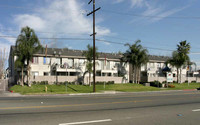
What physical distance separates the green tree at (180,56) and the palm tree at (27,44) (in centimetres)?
3220

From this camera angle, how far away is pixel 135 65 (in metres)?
39.9

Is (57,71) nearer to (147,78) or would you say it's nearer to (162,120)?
(147,78)

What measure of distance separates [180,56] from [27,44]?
1383 inches

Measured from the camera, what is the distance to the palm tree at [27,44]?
90.6ft

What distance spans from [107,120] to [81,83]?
89.3ft

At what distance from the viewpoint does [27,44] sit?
91.8 ft

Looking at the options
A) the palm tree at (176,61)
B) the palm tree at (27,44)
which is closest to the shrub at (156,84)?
the palm tree at (176,61)

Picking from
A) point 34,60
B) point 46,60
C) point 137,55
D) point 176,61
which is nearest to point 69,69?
point 46,60

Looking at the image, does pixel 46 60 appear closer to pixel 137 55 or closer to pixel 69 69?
pixel 69 69

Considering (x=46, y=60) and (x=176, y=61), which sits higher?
(x=176, y=61)

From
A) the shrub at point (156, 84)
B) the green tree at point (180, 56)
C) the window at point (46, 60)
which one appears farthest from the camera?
the green tree at point (180, 56)

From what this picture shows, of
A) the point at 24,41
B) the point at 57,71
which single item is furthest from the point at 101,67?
the point at 24,41

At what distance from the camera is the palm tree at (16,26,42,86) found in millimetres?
27609

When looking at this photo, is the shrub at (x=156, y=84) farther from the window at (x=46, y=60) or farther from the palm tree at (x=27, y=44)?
the palm tree at (x=27, y=44)
